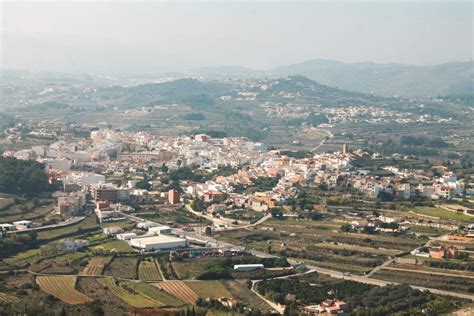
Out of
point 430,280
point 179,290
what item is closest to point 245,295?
point 179,290

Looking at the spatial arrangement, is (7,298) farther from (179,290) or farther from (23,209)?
(23,209)

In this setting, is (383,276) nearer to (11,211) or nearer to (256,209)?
(256,209)

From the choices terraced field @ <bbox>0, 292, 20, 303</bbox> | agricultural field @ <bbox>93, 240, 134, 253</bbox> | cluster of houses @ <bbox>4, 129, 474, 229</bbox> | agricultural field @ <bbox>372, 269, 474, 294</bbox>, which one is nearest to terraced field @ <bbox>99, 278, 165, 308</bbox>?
terraced field @ <bbox>0, 292, 20, 303</bbox>

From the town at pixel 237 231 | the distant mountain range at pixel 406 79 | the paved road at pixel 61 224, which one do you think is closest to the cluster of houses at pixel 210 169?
the town at pixel 237 231

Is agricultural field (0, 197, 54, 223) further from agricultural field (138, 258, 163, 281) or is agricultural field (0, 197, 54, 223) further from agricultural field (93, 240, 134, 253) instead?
agricultural field (138, 258, 163, 281)

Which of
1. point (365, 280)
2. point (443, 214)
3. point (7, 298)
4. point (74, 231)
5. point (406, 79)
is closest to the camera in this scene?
point (7, 298)

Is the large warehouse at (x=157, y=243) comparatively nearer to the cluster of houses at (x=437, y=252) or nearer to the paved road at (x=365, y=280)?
the paved road at (x=365, y=280)
